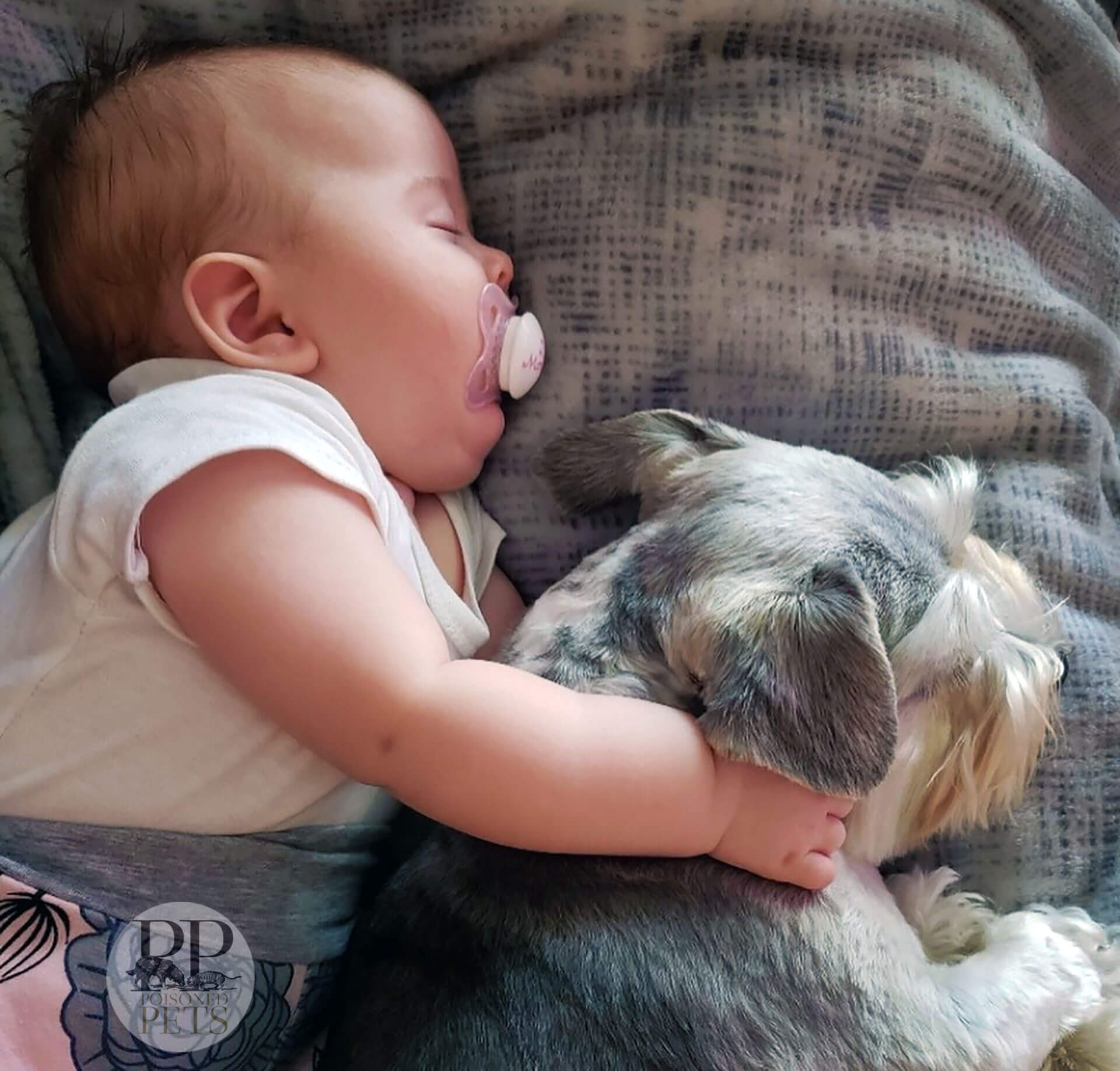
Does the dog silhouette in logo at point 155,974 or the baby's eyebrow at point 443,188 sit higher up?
the baby's eyebrow at point 443,188

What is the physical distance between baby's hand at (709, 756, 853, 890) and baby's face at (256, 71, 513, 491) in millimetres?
574

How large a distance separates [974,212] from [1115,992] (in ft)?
3.35

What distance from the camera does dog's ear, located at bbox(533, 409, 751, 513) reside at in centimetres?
134

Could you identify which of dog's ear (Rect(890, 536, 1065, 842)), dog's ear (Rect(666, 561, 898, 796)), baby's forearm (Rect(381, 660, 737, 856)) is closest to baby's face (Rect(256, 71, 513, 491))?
baby's forearm (Rect(381, 660, 737, 856))

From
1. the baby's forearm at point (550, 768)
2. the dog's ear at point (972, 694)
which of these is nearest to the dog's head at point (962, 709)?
the dog's ear at point (972, 694)

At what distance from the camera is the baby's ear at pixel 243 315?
4.23ft

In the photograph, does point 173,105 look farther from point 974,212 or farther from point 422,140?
point 974,212

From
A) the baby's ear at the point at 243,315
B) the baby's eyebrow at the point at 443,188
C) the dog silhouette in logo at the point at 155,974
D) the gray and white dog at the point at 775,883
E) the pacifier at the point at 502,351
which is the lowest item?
the dog silhouette in logo at the point at 155,974

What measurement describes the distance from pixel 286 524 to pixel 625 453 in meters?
0.46

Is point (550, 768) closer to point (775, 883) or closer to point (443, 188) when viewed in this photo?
point (775, 883)

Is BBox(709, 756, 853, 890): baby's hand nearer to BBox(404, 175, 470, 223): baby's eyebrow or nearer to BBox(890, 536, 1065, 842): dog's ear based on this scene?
BBox(890, 536, 1065, 842): dog's ear

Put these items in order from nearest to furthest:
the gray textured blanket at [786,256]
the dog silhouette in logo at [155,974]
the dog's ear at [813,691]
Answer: the dog's ear at [813,691] → the dog silhouette in logo at [155,974] → the gray textured blanket at [786,256]

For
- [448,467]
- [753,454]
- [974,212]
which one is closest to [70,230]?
[448,467]

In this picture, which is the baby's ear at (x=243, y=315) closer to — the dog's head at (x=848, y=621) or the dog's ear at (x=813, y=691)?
the dog's head at (x=848, y=621)
